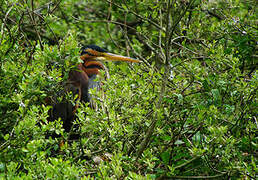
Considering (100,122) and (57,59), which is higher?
(57,59)

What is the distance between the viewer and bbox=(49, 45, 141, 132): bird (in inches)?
130

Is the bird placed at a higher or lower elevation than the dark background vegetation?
lower

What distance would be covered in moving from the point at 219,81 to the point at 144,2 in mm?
1247

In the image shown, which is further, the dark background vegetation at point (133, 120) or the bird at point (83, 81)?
the bird at point (83, 81)

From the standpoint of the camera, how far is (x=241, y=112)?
228cm

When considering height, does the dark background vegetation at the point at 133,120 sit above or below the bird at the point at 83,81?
above

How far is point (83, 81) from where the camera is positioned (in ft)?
11.9

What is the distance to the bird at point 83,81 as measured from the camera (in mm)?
3291

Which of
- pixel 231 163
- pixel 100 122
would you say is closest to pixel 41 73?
pixel 100 122

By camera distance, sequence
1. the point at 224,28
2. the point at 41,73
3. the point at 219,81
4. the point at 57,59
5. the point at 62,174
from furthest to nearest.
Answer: the point at 224,28 < the point at 219,81 < the point at 57,59 < the point at 41,73 < the point at 62,174

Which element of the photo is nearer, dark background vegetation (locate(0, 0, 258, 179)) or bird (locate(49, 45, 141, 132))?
dark background vegetation (locate(0, 0, 258, 179))

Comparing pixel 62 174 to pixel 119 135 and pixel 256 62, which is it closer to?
pixel 119 135

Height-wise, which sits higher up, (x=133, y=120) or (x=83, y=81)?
(x=133, y=120)

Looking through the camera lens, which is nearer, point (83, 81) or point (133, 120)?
point (133, 120)
